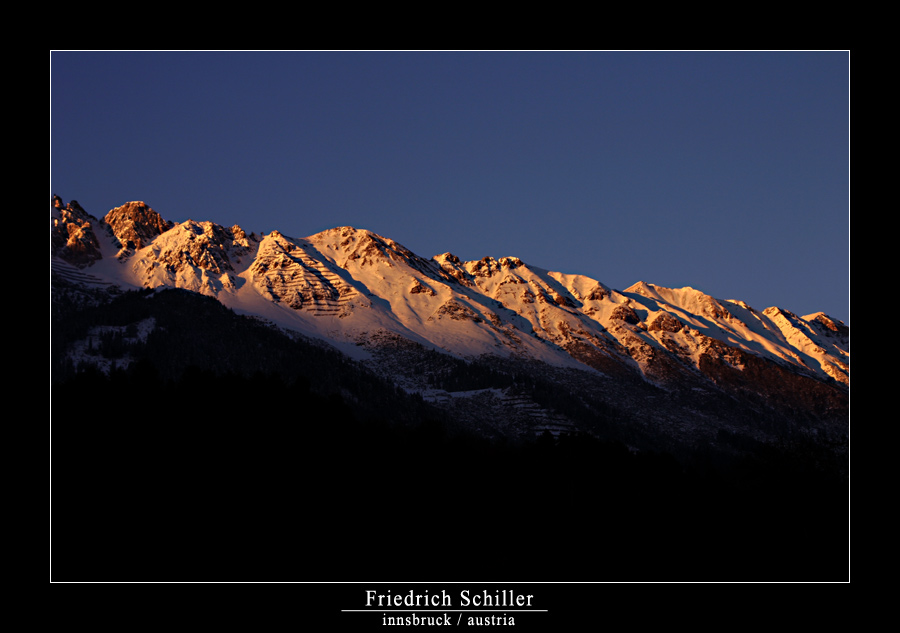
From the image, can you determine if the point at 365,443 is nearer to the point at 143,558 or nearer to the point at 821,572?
the point at 143,558

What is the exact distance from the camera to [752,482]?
301ft

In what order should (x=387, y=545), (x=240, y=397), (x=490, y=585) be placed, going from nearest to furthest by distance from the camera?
1. (x=490, y=585)
2. (x=387, y=545)
3. (x=240, y=397)

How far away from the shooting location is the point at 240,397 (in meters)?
85.1
